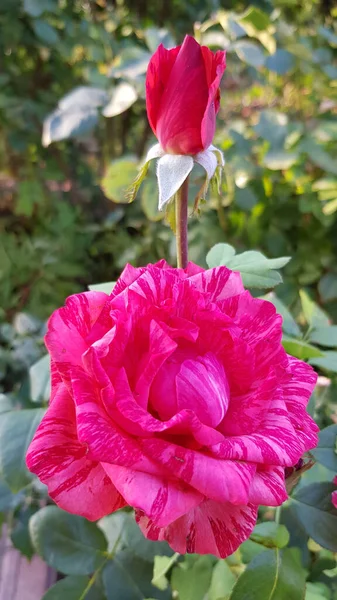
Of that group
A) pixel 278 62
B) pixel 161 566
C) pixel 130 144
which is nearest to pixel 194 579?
pixel 161 566

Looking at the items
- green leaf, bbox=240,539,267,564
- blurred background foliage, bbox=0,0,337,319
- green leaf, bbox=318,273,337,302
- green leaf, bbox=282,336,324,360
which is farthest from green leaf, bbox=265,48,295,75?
green leaf, bbox=240,539,267,564

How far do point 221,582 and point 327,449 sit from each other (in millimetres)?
149

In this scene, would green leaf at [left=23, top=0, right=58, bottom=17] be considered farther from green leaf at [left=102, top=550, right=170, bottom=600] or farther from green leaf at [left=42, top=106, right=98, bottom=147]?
green leaf at [left=102, top=550, right=170, bottom=600]

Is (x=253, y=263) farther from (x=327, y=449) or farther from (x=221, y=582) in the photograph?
(x=221, y=582)

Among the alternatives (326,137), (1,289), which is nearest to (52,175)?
(1,289)

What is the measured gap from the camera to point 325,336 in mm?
464

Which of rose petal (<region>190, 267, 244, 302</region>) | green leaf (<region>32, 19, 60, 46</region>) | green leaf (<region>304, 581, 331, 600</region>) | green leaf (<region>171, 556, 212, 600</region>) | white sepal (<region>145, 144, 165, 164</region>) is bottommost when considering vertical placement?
green leaf (<region>171, 556, 212, 600</region>)

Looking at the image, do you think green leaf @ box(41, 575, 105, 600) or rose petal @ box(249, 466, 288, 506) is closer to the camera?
rose petal @ box(249, 466, 288, 506)

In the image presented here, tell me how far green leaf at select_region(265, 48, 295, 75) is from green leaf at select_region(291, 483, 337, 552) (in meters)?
0.79

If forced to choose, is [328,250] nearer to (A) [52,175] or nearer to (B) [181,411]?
(A) [52,175]

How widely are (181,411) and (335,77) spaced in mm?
895

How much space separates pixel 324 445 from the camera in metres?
0.37

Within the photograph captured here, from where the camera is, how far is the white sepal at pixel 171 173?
0.31m

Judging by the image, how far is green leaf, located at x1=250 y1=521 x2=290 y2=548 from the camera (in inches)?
14.3
